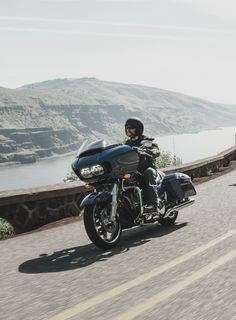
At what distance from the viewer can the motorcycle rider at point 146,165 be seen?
6754mm

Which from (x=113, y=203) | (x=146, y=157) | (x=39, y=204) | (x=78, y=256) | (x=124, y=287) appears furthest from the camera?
(x=39, y=204)

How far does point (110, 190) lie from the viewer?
243 inches

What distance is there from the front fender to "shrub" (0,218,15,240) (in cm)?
233

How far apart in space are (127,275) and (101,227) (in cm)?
135

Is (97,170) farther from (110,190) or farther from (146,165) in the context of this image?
(146,165)

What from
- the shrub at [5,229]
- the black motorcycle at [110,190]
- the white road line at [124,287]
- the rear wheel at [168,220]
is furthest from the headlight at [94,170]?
the shrub at [5,229]

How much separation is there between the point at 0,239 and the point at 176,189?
2.98 m

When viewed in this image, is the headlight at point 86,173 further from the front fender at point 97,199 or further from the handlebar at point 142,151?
the handlebar at point 142,151

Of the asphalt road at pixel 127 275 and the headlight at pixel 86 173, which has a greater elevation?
the headlight at pixel 86 173

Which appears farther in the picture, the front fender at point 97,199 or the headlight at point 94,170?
the headlight at point 94,170

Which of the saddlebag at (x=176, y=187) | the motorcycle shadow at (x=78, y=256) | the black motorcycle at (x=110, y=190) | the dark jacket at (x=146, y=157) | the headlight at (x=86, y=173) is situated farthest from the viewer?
the saddlebag at (x=176, y=187)

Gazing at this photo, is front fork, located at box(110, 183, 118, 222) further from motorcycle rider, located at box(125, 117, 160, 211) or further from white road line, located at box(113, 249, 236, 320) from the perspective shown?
white road line, located at box(113, 249, 236, 320)

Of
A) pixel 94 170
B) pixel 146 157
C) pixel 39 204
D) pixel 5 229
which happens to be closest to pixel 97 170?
pixel 94 170

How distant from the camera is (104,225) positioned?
5.92 m
